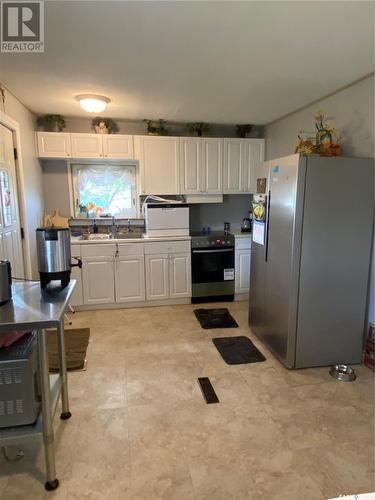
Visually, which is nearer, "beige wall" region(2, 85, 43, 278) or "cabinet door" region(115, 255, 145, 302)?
"beige wall" region(2, 85, 43, 278)

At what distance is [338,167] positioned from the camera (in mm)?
2539

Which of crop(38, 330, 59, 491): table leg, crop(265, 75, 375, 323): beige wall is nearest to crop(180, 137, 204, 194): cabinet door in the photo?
crop(265, 75, 375, 323): beige wall

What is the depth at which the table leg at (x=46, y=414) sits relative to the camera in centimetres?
157

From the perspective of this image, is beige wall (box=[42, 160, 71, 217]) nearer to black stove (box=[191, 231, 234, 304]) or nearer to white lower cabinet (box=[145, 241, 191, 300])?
white lower cabinet (box=[145, 241, 191, 300])

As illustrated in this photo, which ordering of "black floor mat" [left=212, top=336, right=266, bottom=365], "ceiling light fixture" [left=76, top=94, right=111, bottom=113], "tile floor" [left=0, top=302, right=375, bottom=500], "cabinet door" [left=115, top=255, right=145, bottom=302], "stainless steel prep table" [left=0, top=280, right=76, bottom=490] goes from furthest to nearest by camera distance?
"cabinet door" [left=115, top=255, right=145, bottom=302], "ceiling light fixture" [left=76, top=94, right=111, bottom=113], "black floor mat" [left=212, top=336, right=266, bottom=365], "tile floor" [left=0, top=302, right=375, bottom=500], "stainless steel prep table" [left=0, top=280, right=76, bottom=490]

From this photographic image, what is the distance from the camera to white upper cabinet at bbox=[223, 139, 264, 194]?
4461 millimetres

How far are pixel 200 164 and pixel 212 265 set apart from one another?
1404 millimetres

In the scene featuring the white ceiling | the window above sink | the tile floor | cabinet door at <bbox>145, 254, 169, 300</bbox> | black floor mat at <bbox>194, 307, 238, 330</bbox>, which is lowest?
the tile floor

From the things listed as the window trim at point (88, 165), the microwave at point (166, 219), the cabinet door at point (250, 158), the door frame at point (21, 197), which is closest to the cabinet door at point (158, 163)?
the microwave at point (166, 219)

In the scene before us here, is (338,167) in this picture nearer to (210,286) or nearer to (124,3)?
(124,3)

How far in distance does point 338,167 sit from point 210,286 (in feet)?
7.71

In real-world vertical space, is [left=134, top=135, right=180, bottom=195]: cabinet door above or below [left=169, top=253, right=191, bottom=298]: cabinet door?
above

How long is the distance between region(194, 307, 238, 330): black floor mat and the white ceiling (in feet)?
8.13

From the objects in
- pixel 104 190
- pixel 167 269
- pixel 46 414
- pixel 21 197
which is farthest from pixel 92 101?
pixel 46 414
